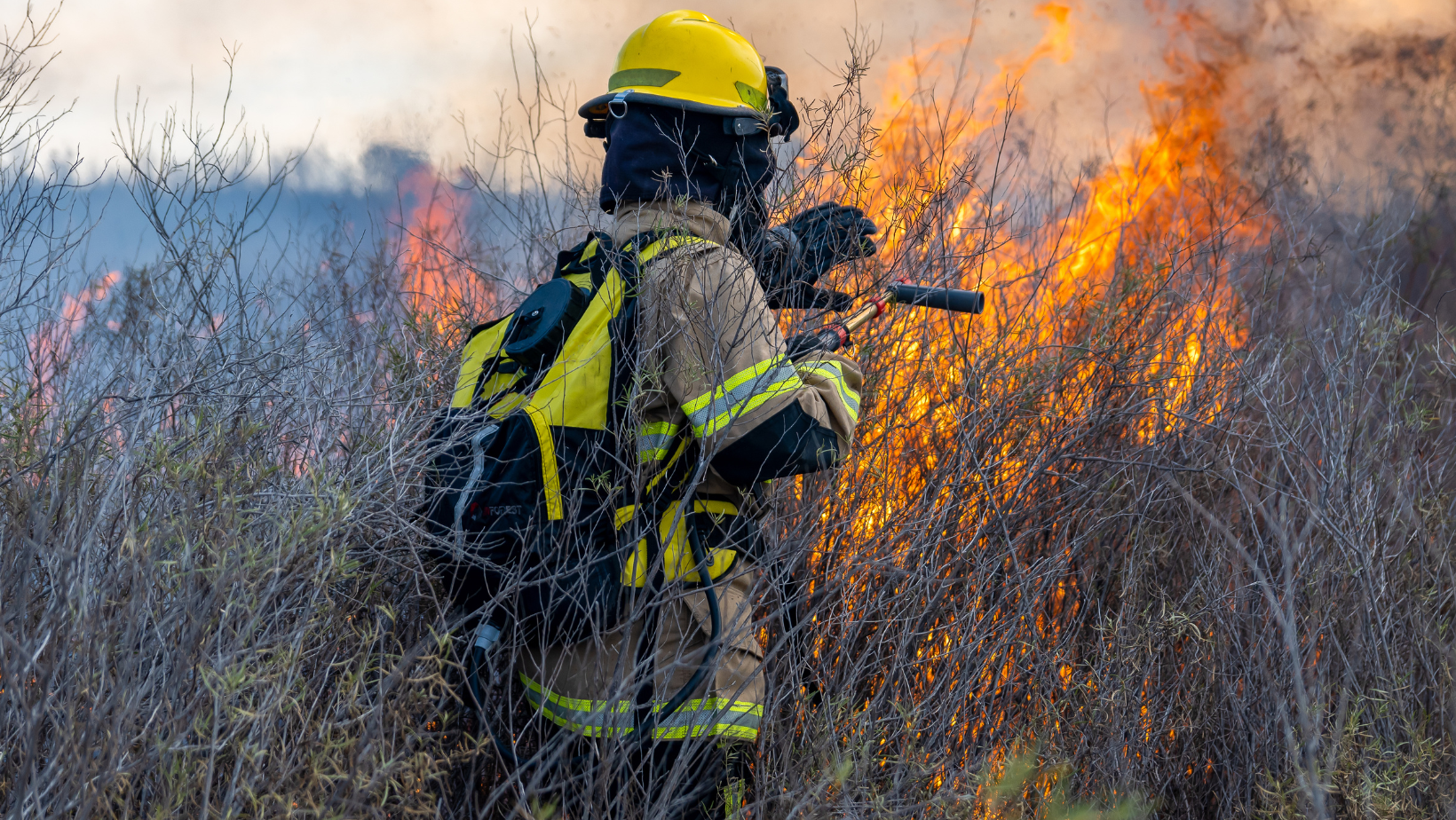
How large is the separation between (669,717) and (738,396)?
0.72 m

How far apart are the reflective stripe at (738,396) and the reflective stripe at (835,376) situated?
11cm

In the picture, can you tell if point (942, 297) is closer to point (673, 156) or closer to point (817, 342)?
point (817, 342)

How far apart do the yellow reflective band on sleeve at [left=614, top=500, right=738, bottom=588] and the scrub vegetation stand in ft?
0.59

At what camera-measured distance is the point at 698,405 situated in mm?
1996

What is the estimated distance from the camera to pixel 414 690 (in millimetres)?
1852

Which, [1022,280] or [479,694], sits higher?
[1022,280]

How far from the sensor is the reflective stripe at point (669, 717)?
199 cm

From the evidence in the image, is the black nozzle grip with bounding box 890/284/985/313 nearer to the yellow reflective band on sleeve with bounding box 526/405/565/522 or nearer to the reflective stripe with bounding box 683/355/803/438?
the reflective stripe with bounding box 683/355/803/438

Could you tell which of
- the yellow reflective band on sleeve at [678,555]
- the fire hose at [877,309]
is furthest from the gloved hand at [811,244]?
the yellow reflective band on sleeve at [678,555]

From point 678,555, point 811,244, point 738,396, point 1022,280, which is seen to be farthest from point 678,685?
point 1022,280

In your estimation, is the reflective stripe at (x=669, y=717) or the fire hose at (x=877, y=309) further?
the fire hose at (x=877, y=309)

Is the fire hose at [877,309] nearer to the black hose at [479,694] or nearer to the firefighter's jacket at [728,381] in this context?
the firefighter's jacket at [728,381]

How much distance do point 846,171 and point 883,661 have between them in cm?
145

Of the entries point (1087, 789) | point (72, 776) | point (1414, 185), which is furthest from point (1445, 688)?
point (1414, 185)
